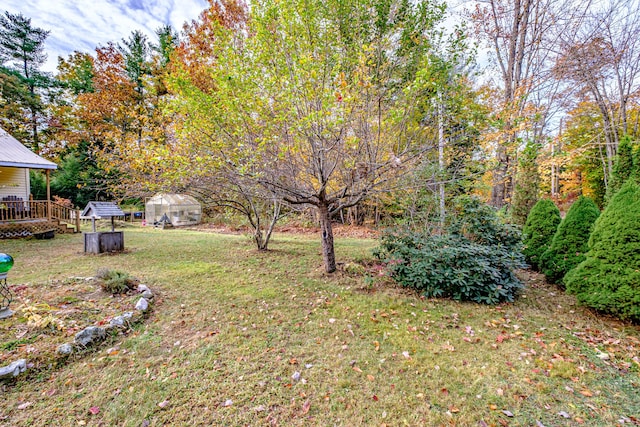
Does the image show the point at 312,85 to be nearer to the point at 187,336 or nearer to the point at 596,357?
the point at 187,336

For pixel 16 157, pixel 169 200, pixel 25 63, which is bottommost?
pixel 169 200

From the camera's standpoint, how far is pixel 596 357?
8.87ft

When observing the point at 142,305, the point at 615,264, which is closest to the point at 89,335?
the point at 142,305

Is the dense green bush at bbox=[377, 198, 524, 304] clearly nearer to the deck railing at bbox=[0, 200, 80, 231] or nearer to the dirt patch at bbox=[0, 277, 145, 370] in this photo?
the dirt patch at bbox=[0, 277, 145, 370]

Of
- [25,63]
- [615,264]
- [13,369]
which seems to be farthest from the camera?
[25,63]

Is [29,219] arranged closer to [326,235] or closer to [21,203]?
[21,203]

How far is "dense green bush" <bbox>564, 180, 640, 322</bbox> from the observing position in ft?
10.3

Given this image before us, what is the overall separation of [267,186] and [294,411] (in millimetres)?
3516

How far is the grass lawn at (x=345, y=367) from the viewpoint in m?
2.01

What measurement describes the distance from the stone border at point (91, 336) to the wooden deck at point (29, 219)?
9.57m

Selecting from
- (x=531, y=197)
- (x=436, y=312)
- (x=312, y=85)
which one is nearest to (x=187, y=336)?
(x=436, y=312)

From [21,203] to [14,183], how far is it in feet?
7.54

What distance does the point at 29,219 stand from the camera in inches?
392

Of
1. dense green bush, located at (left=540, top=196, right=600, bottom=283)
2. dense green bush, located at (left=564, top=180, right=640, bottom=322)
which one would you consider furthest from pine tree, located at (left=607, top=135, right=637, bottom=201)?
dense green bush, located at (left=564, top=180, right=640, bottom=322)
